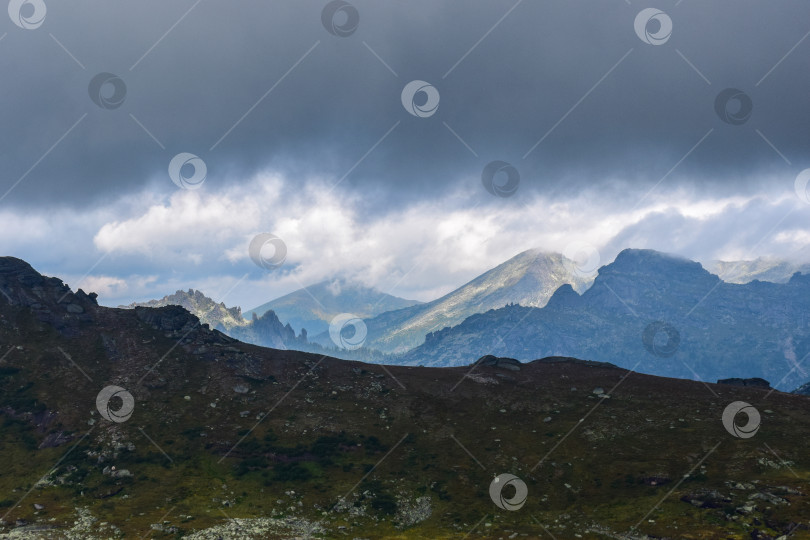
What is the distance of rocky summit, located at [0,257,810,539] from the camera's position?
65750 mm

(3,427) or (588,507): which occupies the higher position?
(3,427)

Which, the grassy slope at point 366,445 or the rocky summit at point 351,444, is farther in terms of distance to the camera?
the grassy slope at point 366,445

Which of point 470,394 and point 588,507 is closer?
point 588,507

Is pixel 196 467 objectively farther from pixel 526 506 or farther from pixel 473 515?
pixel 526 506

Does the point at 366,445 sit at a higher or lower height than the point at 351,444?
lower

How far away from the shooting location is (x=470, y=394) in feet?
371

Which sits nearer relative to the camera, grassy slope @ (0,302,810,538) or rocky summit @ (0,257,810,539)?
rocky summit @ (0,257,810,539)

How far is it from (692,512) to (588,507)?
1267cm

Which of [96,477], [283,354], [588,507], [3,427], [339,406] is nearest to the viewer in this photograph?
[588,507]

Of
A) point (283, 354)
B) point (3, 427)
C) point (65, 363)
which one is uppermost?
point (283, 354)

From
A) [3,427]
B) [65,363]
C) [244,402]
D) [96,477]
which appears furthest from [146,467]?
[65,363]

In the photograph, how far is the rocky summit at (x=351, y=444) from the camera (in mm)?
65750

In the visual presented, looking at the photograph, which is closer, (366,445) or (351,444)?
(366,445)

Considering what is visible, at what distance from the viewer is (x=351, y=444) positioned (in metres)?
94.2
